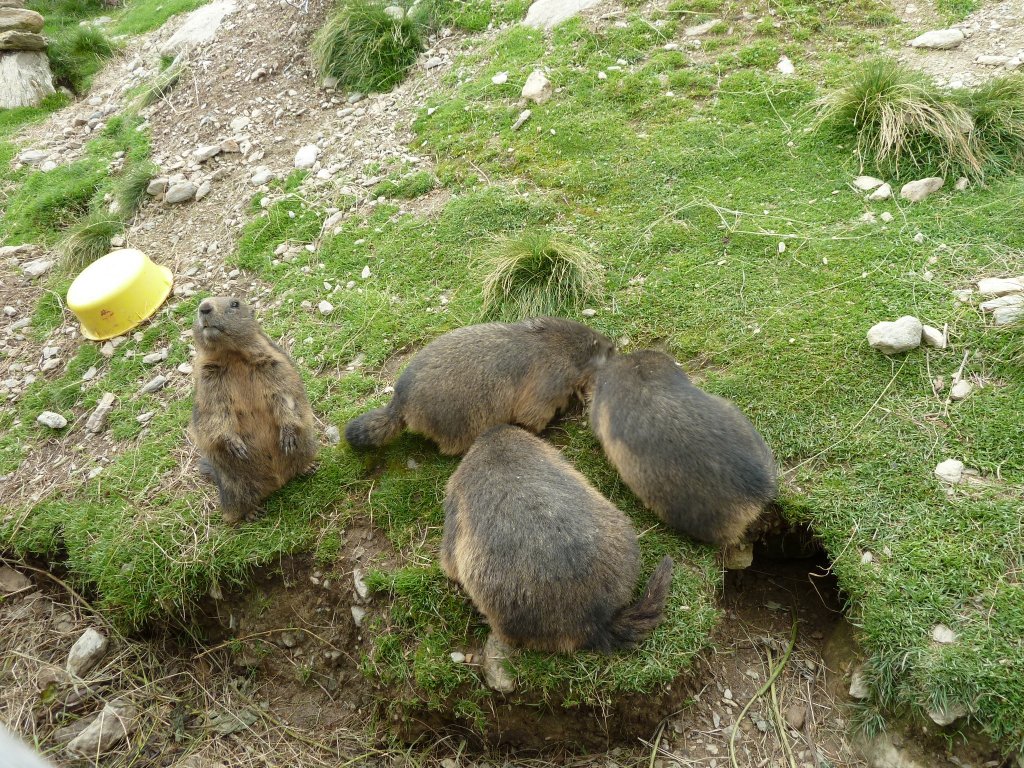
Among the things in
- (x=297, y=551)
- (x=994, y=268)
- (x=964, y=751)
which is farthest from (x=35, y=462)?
(x=994, y=268)

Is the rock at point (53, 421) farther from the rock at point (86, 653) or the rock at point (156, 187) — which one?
the rock at point (156, 187)

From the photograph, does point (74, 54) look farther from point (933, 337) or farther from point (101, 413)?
point (933, 337)

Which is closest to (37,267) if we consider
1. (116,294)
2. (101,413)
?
(116,294)

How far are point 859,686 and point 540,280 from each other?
12.3ft

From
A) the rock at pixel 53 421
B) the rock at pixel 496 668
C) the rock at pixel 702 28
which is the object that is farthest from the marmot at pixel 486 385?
the rock at pixel 702 28

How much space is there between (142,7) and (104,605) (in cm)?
1469

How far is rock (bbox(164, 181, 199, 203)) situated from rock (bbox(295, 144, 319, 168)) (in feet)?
4.37

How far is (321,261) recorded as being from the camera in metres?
7.08

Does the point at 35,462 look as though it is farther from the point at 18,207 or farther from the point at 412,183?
the point at 18,207

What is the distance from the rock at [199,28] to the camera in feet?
36.1

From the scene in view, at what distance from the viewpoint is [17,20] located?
12.8m

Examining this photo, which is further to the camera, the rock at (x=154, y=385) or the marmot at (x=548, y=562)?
the rock at (x=154, y=385)

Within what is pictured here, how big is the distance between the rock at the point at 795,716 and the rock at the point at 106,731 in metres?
4.31

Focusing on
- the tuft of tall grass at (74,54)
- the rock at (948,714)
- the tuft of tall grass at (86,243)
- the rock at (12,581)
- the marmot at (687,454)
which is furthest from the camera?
the tuft of tall grass at (74,54)
